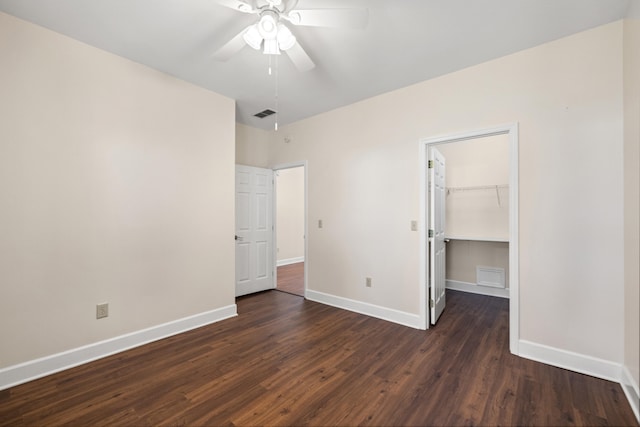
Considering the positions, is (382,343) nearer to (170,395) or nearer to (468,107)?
(170,395)

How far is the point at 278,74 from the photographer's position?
114 inches

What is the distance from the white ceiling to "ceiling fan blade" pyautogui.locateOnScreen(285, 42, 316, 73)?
28 cm

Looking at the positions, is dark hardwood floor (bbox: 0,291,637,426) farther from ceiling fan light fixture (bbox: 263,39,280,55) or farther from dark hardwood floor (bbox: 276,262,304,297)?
ceiling fan light fixture (bbox: 263,39,280,55)

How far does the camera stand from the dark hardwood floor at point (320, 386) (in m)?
1.76

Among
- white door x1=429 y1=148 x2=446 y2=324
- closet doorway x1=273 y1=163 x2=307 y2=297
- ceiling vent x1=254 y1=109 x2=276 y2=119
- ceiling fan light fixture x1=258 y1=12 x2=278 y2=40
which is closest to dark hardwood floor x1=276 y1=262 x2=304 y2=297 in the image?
closet doorway x1=273 y1=163 x2=307 y2=297

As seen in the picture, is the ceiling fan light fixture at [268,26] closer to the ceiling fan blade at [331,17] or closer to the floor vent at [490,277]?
the ceiling fan blade at [331,17]

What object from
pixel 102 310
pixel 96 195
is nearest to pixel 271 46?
pixel 96 195

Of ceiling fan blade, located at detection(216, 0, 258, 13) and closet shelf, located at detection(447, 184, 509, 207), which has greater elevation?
ceiling fan blade, located at detection(216, 0, 258, 13)

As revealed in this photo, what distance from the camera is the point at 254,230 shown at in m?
4.55

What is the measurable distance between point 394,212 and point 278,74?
203cm

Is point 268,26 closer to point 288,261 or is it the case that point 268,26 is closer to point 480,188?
point 480,188

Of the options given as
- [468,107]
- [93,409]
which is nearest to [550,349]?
[468,107]

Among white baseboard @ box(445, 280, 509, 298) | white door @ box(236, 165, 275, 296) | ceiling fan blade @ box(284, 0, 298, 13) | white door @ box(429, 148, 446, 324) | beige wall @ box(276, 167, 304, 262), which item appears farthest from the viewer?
beige wall @ box(276, 167, 304, 262)

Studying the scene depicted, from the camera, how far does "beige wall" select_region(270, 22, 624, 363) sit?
7.03ft
